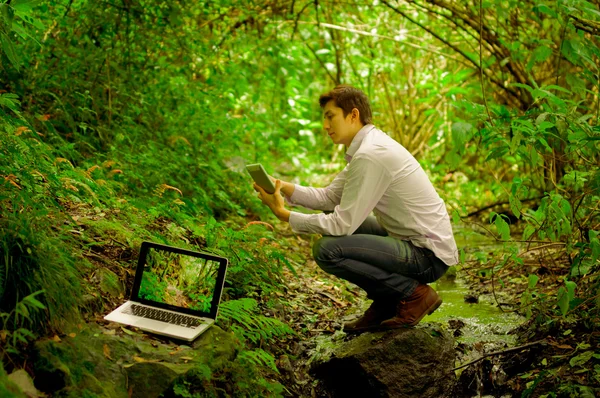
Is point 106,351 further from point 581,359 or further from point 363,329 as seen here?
point 581,359

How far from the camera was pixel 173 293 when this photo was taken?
3.74 m

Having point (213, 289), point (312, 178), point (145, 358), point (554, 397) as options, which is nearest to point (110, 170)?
point (213, 289)

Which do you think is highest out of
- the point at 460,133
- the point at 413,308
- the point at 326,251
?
the point at 460,133

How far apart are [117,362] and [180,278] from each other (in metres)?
0.89

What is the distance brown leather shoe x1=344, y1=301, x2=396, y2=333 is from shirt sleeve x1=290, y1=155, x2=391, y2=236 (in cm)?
59

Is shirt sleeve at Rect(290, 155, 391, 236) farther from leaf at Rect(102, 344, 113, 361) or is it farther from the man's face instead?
leaf at Rect(102, 344, 113, 361)

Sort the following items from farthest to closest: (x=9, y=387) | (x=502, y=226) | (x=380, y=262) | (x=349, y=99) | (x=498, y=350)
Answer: (x=502, y=226) < (x=498, y=350) < (x=349, y=99) < (x=380, y=262) < (x=9, y=387)

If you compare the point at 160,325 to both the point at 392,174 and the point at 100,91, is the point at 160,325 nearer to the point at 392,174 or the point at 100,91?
the point at 392,174

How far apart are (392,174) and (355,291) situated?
7.24 feet

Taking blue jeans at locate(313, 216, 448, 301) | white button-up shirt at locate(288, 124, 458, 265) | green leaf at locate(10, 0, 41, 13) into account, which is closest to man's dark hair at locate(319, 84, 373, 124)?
white button-up shirt at locate(288, 124, 458, 265)

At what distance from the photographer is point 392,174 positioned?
153 inches

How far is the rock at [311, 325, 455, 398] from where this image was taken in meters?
3.83

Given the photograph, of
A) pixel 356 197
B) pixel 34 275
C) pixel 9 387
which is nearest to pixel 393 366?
pixel 356 197

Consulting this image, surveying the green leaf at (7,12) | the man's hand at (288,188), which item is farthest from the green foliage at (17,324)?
the man's hand at (288,188)
